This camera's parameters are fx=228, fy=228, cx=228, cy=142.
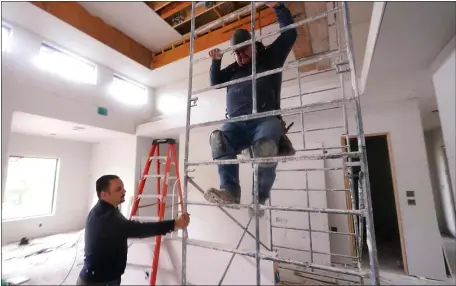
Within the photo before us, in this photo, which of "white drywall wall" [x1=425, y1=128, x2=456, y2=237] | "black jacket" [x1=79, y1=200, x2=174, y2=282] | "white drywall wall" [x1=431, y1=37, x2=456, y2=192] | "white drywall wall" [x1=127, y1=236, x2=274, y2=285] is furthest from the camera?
"white drywall wall" [x1=425, y1=128, x2=456, y2=237]

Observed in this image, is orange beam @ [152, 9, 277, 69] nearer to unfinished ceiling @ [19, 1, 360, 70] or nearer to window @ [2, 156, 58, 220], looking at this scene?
unfinished ceiling @ [19, 1, 360, 70]

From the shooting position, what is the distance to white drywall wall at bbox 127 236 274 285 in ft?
6.19

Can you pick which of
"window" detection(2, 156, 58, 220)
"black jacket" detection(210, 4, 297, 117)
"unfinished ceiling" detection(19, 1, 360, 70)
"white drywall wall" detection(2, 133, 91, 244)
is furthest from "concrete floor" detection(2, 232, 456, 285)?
"unfinished ceiling" detection(19, 1, 360, 70)

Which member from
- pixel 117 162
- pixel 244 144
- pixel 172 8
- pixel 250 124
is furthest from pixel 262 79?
pixel 117 162

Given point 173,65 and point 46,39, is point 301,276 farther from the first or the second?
point 46,39

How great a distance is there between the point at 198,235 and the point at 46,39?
4124 mm

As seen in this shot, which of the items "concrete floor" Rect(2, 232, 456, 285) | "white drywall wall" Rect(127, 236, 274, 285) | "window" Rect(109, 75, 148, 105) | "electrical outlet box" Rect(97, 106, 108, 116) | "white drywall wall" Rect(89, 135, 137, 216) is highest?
"window" Rect(109, 75, 148, 105)

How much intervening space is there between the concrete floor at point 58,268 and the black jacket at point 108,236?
3.26 ft

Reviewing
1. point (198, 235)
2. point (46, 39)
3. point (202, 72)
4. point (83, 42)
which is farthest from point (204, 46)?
point (198, 235)

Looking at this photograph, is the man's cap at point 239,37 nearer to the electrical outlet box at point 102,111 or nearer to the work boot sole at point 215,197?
the work boot sole at point 215,197

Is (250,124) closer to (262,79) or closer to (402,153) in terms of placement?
(262,79)

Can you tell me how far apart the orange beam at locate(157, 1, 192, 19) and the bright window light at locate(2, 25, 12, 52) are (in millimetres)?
2137

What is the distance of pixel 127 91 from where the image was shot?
4938 mm

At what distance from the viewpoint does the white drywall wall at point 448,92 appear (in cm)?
178
